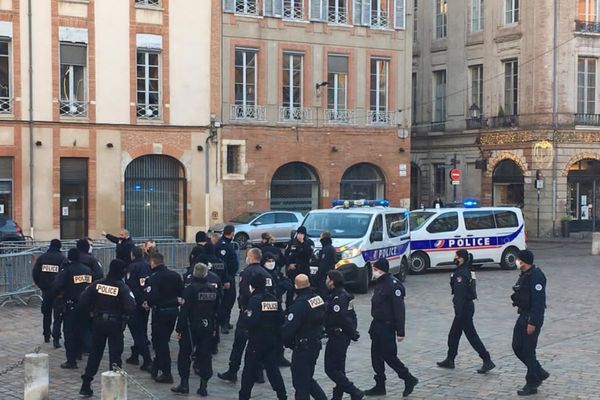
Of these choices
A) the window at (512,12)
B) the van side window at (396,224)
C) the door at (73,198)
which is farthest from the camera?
the window at (512,12)

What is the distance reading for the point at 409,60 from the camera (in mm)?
40281

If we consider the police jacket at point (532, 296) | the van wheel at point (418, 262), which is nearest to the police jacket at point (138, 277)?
the police jacket at point (532, 296)

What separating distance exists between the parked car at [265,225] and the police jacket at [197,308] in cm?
2107

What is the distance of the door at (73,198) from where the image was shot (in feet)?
109

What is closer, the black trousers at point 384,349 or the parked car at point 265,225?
the black trousers at point 384,349

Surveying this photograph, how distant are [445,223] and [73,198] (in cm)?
1512

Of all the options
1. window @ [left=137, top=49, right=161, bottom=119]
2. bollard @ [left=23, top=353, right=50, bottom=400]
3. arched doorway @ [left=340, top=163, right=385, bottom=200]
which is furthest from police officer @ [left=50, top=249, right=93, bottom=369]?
arched doorway @ [left=340, top=163, right=385, bottom=200]

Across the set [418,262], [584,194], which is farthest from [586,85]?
[418,262]

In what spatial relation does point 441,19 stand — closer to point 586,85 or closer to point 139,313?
point 586,85

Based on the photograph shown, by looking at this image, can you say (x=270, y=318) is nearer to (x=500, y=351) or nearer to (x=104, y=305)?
Result: (x=104, y=305)

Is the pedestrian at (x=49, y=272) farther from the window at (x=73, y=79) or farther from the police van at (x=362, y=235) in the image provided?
the window at (x=73, y=79)

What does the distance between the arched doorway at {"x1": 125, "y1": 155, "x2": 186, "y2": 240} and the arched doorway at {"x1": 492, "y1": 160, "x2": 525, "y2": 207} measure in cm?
1796

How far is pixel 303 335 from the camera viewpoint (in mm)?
9789

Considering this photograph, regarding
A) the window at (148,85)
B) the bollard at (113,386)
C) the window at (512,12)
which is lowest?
the bollard at (113,386)
